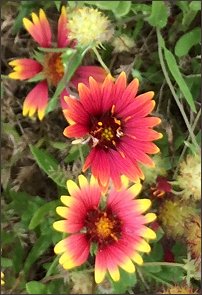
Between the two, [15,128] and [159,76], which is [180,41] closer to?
[159,76]

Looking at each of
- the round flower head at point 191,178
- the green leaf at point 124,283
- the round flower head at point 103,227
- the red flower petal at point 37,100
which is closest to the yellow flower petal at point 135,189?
the round flower head at point 103,227

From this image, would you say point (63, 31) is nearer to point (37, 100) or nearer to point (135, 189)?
point (37, 100)

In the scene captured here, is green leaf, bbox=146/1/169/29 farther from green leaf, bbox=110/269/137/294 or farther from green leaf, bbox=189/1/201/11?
green leaf, bbox=110/269/137/294

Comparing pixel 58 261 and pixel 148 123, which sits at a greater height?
pixel 148 123

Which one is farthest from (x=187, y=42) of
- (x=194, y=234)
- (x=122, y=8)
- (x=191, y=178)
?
(x=194, y=234)

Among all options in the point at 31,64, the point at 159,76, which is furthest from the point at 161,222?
the point at 31,64

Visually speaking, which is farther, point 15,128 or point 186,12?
point 15,128
